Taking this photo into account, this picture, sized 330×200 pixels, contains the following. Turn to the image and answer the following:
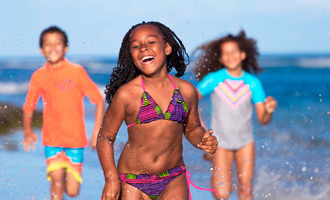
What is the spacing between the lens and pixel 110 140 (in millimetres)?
3723

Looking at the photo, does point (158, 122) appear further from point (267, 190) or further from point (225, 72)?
point (267, 190)

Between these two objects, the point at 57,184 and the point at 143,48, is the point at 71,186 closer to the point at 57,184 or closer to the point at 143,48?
the point at 57,184

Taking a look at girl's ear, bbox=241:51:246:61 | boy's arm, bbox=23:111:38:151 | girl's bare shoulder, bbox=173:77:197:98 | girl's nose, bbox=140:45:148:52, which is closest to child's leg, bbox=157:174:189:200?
girl's bare shoulder, bbox=173:77:197:98

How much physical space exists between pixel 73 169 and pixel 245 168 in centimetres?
158

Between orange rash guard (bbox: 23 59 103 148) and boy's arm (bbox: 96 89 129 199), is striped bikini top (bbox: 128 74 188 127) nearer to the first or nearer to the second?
boy's arm (bbox: 96 89 129 199)

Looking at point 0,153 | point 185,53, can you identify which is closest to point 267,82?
point 0,153

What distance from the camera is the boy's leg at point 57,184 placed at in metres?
5.46

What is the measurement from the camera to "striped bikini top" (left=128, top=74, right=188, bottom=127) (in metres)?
3.77

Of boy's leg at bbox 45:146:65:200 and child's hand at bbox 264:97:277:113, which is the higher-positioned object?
child's hand at bbox 264:97:277:113

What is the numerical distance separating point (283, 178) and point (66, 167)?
3394mm

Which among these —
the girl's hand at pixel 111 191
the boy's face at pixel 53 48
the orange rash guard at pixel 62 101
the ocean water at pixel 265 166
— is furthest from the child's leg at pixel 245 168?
the girl's hand at pixel 111 191

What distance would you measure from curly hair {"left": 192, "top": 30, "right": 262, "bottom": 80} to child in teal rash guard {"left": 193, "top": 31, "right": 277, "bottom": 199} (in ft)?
1.02

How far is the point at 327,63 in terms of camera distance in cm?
4441

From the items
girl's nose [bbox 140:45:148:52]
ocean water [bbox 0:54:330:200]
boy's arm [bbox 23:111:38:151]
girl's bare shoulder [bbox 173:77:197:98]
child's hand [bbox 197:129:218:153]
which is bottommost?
ocean water [bbox 0:54:330:200]
